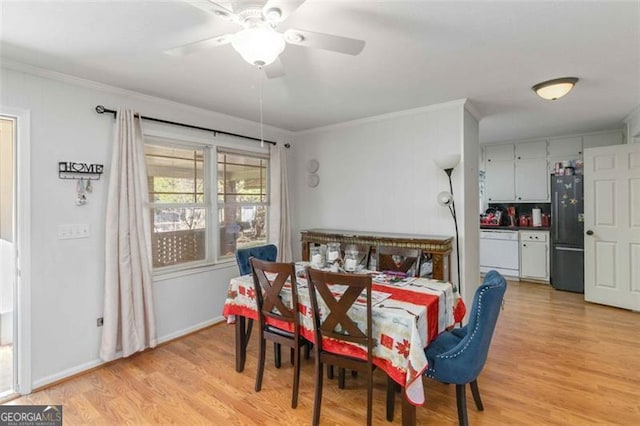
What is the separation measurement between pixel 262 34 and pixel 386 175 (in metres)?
2.69

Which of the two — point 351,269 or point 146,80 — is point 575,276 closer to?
point 351,269

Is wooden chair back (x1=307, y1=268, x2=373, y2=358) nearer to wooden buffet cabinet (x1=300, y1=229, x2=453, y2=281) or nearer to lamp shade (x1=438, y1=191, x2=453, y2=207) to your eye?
wooden buffet cabinet (x1=300, y1=229, x2=453, y2=281)

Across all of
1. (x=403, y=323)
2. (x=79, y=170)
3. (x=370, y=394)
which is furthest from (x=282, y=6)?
(x=79, y=170)

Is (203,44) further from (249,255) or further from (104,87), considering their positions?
(249,255)

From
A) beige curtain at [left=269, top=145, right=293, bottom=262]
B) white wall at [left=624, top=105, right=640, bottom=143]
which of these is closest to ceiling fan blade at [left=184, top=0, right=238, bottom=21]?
beige curtain at [left=269, top=145, right=293, bottom=262]

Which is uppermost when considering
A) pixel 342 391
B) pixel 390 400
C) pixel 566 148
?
pixel 566 148

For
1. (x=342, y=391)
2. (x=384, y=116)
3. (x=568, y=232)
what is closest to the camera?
(x=342, y=391)

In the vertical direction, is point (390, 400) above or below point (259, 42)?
below

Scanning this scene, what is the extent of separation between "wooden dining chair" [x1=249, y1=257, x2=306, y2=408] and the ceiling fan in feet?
4.17

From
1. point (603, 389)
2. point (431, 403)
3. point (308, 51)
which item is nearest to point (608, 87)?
point (603, 389)

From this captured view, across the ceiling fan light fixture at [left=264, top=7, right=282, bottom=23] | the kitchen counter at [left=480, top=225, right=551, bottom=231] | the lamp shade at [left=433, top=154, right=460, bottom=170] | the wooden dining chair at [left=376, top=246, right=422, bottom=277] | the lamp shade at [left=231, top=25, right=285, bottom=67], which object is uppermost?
the ceiling fan light fixture at [left=264, top=7, right=282, bottom=23]

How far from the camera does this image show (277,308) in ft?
7.46

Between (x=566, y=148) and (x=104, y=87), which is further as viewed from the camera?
(x=566, y=148)

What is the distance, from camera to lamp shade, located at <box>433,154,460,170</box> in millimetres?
3277
